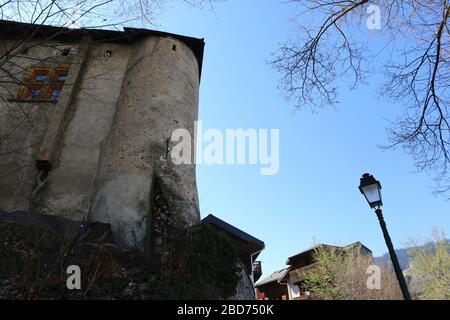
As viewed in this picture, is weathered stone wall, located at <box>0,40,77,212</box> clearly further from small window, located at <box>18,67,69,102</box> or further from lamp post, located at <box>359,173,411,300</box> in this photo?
lamp post, located at <box>359,173,411,300</box>

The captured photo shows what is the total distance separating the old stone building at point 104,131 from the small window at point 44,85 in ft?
0.11

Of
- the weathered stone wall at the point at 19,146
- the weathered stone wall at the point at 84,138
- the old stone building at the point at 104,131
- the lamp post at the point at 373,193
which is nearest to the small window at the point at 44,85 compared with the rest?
the old stone building at the point at 104,131

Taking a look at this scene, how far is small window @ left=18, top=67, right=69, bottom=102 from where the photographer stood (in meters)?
12.4

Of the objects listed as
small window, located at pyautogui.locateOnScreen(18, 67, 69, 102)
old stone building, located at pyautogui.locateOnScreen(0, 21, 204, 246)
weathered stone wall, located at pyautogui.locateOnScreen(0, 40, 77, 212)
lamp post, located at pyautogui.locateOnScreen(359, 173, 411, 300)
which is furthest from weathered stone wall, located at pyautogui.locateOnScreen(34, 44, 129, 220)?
lamp post, located at pyautogui.locateOnScreen(359, 173, 411, 300)

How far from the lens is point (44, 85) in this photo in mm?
12656

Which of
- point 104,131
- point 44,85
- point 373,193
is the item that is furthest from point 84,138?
point 373,193

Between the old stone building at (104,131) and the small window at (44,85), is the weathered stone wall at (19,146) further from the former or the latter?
the small window at (44,85)

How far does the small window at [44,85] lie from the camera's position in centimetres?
1242

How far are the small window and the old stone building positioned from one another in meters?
0.03

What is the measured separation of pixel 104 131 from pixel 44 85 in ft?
10.2

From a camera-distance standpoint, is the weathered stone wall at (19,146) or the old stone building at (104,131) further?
the weathered stone wall at (19,146)

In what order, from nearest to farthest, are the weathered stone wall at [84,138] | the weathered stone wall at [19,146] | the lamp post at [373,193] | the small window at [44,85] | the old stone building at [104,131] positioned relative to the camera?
the lamp post at [373,193] → the old stone building at [104,131] → the weathered stone wall at [84,138] → the weathered stone wall at [19,146] → the small window at [44,85]
